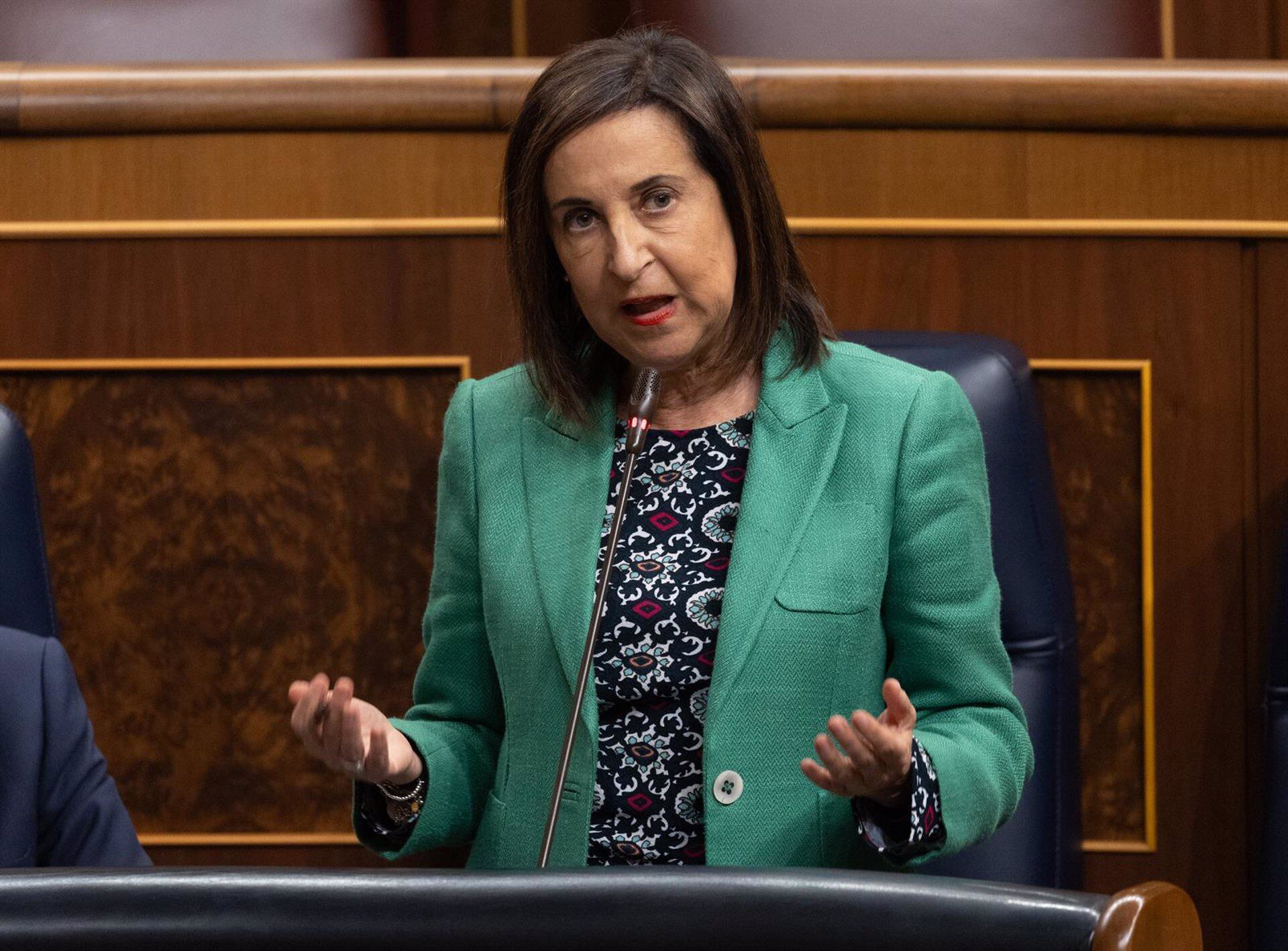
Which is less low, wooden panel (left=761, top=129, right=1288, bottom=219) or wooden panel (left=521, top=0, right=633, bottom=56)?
wooden panel (left=521, top=0, right=633, bottom=56)

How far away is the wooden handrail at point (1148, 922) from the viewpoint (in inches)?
13.6

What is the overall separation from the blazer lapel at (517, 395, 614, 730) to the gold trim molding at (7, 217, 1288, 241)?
0.91ft

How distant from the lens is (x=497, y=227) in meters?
1.06

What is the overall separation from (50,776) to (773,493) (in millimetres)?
417

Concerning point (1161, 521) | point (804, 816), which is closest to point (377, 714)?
point (804, 816)

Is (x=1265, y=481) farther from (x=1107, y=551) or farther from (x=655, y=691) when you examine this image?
(x=655, y=691)

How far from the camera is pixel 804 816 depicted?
0.73m

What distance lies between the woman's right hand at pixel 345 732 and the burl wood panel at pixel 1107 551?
50 centimetres

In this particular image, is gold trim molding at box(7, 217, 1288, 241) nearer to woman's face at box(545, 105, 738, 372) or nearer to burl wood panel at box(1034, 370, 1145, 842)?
burl wood panel at box(1034, 370, 1145, 842)

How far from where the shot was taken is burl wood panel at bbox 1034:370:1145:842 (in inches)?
41.1

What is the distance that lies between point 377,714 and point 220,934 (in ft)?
1.00

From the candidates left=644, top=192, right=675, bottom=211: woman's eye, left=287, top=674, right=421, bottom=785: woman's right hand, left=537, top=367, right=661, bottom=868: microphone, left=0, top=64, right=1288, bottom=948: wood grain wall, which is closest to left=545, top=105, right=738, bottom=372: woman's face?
left=644, top=192, right=675, bottom=211: woman's eye

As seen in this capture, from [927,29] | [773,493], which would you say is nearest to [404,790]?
[773,493]

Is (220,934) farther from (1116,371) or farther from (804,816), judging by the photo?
(1116,371)
